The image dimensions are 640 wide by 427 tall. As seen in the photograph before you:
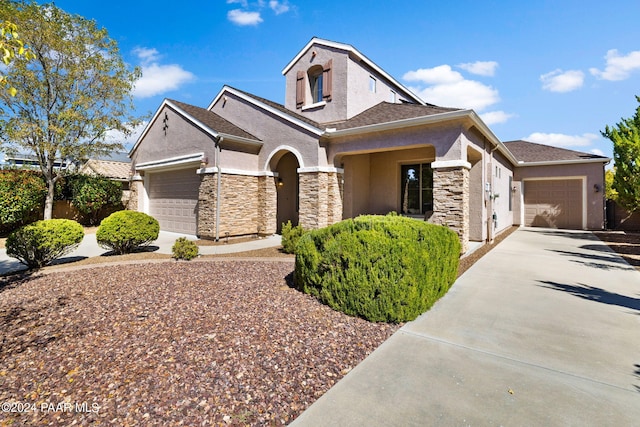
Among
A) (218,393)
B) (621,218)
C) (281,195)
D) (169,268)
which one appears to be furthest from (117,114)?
(621,218)

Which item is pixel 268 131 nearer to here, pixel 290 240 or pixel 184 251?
pixel 290 240

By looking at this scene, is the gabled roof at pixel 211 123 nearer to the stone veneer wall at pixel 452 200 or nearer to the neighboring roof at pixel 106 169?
the neighboring roof at pixel 106 169

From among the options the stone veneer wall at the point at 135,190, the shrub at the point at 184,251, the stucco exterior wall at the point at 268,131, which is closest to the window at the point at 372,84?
the stucco exterior wall at the point at 268,131

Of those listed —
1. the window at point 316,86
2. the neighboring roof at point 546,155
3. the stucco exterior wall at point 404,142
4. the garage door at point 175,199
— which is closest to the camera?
the stucco exterior wall at point 404,142

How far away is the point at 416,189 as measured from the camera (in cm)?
1266

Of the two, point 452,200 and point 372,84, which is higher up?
point 372,84

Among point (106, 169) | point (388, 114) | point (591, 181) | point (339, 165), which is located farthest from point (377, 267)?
point (106, 169)

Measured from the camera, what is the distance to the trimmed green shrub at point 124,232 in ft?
28.7

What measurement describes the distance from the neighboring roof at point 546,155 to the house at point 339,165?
0.09 metres

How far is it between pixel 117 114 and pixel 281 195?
1050cm

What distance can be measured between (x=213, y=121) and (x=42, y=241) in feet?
26.0

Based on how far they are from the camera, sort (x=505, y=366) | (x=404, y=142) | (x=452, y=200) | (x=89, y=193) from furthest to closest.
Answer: (x=89, y=193) → (x=404, y=142) → (x=452, y=200) → (x=505, y=366)

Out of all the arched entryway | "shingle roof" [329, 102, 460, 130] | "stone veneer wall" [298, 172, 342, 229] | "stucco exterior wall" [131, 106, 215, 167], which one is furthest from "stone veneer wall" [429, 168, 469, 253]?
"stucco exterior wall" [131, 106, 215, 167]

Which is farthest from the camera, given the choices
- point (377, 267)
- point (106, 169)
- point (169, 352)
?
point (106, 169)
